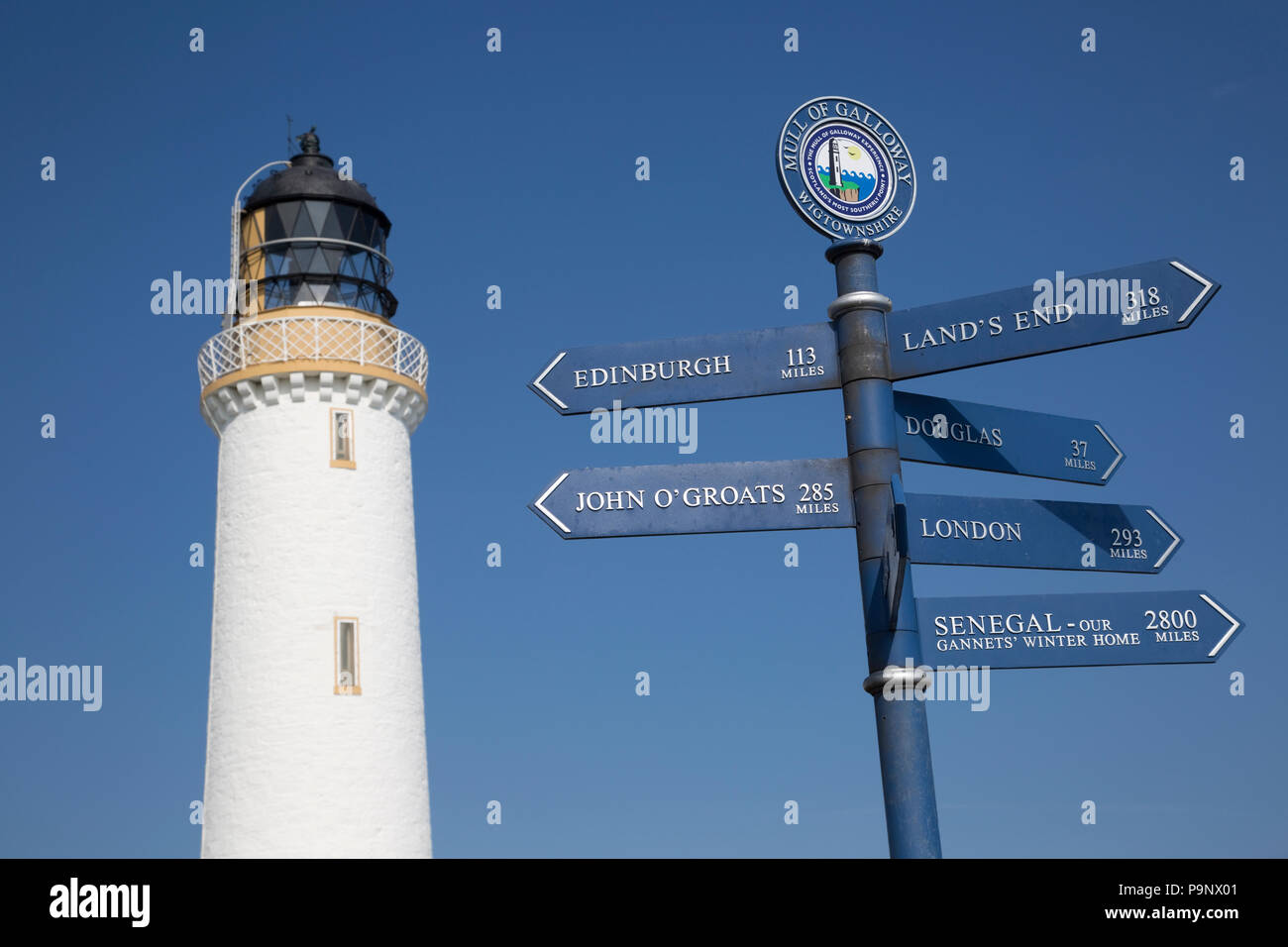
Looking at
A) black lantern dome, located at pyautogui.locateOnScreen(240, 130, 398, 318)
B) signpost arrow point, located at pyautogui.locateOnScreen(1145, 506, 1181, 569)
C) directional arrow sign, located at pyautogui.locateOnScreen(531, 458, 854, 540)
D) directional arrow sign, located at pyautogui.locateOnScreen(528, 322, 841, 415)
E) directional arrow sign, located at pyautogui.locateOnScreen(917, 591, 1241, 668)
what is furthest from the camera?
black lantern dome, located at pyautogui.locateOnScreen(240, 130, 398, 318)

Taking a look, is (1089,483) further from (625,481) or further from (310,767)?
(310,767)

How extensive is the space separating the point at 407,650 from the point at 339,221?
23.5ft

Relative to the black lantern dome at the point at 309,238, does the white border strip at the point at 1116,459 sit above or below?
below

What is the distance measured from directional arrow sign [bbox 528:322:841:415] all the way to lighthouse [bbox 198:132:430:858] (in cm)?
858

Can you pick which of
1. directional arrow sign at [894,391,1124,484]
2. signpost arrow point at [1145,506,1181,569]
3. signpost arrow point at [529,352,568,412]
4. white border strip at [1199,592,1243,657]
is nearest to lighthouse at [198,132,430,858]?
signpost arrow point at [529,352,568,412]

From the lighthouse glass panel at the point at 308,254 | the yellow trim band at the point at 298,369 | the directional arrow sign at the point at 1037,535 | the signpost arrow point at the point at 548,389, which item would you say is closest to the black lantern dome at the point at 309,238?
the lighthouse glass panel at the point at 308,254

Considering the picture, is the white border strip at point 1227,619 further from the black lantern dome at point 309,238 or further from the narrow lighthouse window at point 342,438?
the black lantern dome at point 309,238

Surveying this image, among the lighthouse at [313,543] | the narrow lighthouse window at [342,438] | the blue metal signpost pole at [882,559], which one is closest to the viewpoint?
the blue metal signpost pole at [882,559]

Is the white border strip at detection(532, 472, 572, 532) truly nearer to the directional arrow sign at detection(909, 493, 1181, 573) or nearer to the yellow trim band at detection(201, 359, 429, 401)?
the directional arrow sign at detection(909, 493, 1181, 573)

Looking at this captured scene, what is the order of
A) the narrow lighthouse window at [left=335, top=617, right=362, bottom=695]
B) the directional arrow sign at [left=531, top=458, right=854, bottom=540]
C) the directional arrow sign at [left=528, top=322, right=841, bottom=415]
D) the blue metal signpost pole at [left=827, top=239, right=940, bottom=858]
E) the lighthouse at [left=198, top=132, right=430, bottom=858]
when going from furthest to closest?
the narrow lighthouse window at [left=335, top=617, right=362, bottom=695]
the lighthouse at [left=198, top=132, right=430, bottom=858]
the directional arrow sign at [left=528, top=322, right=841, bottom=415]
the directional arrow sign at [left=531, top=458, right=854, bottom=540]
the blue metal signpost pole at [left=827, top=239, right=940, bottom=858]

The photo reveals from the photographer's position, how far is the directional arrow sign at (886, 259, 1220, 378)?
41.3 ft

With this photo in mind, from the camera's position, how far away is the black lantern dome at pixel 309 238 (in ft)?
73.2

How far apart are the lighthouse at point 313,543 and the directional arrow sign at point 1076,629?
34.5 ft
